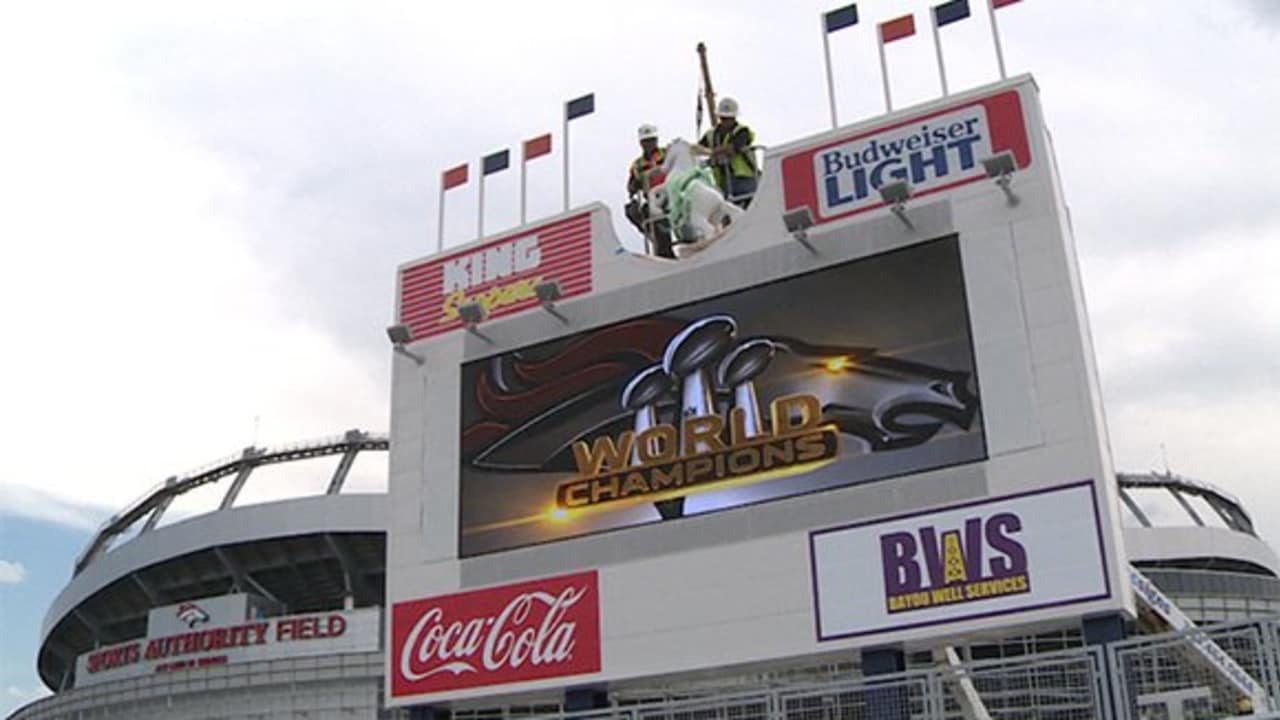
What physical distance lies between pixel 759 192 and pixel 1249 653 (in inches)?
439

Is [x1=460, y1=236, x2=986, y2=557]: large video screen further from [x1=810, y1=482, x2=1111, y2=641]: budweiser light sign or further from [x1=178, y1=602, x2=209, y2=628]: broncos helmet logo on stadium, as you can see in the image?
[x1=178, y1=602, x2=209, y2=628]: broncos helmet logo on stadium

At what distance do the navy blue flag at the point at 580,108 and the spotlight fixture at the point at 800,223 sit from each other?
24.0ft

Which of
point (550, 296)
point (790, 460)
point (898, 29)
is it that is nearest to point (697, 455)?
point (790, 460)

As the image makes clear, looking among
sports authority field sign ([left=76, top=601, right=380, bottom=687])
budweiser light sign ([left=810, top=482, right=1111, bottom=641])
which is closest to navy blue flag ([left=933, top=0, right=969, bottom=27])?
budweiser light sign ([left=810, top=482, right=1111, bottom=641])

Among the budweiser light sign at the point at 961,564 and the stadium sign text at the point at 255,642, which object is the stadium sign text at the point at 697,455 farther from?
the stadium sign text at the point at 255,642

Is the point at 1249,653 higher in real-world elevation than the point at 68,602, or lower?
lower

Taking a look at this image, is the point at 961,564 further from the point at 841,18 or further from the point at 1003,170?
the point at 841,18

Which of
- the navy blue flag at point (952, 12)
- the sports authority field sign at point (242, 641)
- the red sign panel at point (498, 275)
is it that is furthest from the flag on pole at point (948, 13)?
the sports authority field sign at point (242, 641)

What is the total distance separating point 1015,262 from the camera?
20.6 m

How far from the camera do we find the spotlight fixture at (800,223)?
22.3 meters

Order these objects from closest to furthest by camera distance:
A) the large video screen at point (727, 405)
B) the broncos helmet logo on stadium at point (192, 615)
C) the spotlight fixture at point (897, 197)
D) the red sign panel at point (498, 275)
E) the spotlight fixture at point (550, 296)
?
the large video screen at point (727, 405)
the spotlight fixture at point (897, 197)
the spotlight fixture at point (550, 296)
the red sign panel at point (498, 275)
the broncos helmet logo on stadium at point (192, 615)

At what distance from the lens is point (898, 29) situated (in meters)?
24.4

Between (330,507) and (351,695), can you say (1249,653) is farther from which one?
(330,507)

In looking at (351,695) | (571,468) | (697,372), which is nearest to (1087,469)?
(697,372)
